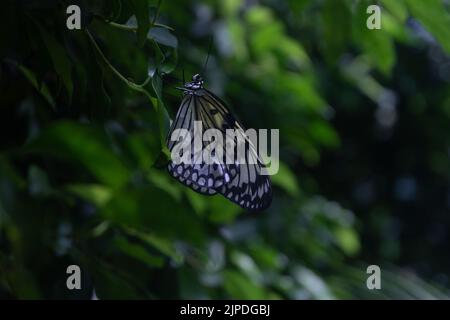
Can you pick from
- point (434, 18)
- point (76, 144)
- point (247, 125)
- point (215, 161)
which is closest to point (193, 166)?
point (215, 161)

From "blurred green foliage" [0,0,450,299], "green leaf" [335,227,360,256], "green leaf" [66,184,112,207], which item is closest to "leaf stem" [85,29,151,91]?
"blurred green foliage" [0,0,450,299]

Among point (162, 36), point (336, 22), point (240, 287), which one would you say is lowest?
point (240, 287)

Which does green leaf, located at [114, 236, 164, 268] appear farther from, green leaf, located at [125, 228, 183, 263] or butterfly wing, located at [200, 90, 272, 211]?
butterfly wing, located at [200, 90, 272, 211]

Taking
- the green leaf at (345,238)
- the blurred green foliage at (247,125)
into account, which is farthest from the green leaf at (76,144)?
the green leaf at (345,238)

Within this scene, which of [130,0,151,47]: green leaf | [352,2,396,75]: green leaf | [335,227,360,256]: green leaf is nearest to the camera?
[130,0,151,47]: green leaf

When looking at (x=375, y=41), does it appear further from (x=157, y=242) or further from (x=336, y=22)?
(x=157, y=242)

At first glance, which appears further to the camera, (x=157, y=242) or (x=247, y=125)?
(x=247, y=125)

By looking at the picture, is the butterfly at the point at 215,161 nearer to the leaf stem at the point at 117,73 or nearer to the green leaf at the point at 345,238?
the leaf stem at the point at 117,73
